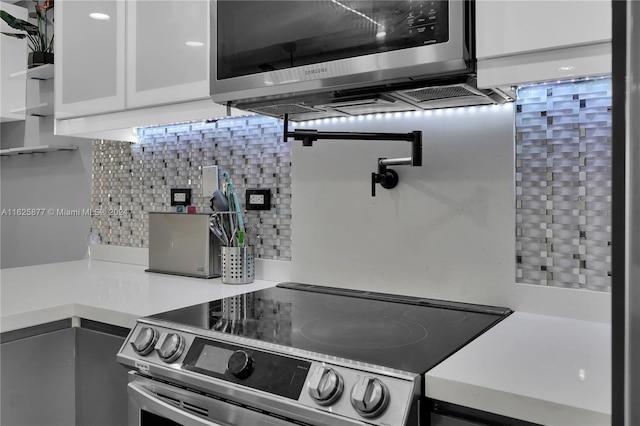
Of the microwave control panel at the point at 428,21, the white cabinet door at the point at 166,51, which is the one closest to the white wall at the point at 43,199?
the white cabinet door at the point at 166,51

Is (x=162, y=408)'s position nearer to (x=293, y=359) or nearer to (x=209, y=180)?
(x=293, y=359)

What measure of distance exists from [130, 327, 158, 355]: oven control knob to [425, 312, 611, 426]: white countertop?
65 centimetres

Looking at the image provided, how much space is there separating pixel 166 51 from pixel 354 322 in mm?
995

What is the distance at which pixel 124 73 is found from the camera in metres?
1.65

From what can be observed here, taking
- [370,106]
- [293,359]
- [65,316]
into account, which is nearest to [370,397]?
[293,359]

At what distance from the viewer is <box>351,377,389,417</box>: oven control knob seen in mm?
815

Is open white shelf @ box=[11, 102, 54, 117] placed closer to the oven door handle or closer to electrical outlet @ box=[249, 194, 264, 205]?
electrical outlet @ box=[249, 194, 264, 205]

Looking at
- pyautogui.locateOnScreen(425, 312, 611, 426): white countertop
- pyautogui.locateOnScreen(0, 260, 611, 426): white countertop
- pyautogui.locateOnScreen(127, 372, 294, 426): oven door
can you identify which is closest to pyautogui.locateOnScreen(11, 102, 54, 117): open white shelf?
pyautogui.locateOnScreen(0, 260, 611, 426): white countertop

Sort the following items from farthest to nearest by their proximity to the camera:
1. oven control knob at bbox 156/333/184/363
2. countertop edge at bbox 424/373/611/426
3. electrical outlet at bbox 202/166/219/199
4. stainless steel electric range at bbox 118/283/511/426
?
electrical outlet at bbox 202/166/219/199, oven control knob at bbox 156/333/184/363, stainless steel electric range at bbox 118/283/511/426, countertop edge at bbox 424/373/611/426

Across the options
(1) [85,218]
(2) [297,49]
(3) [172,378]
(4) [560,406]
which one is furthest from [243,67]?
(1) [85,218]

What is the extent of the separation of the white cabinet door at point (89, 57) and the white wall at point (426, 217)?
66 cm

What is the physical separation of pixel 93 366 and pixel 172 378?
1.53 feet

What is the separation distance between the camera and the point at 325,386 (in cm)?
Result: 88

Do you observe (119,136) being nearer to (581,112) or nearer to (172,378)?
(172,378)
